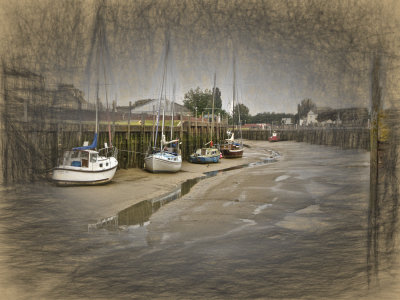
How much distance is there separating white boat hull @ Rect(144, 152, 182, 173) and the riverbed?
32.1 ft

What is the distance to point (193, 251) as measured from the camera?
441 centimetres

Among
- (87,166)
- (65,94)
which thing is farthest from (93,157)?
(65,94)

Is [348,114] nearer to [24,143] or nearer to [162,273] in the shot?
[162,273]

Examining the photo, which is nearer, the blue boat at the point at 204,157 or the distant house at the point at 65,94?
the distant house at the point at 65,94

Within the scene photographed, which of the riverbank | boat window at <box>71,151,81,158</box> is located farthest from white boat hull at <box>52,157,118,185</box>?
boat window at <box>71,151,81,158</box>

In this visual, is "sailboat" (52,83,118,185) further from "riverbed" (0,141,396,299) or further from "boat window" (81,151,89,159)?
"riverbed" (0,141,396,299)

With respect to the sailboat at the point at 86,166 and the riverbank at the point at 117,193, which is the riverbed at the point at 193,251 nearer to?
the riverbank at the point at 117,193

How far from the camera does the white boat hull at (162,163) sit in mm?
17509

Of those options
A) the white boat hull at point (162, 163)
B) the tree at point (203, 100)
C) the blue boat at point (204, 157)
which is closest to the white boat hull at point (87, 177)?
the white boat hull at point (162, 163)

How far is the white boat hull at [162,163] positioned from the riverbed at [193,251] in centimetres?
978

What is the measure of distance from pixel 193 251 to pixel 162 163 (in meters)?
13.4

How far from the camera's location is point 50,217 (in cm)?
525

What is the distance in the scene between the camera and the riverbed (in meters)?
2.90

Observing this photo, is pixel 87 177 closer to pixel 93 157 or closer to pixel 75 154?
pixel 93 157
